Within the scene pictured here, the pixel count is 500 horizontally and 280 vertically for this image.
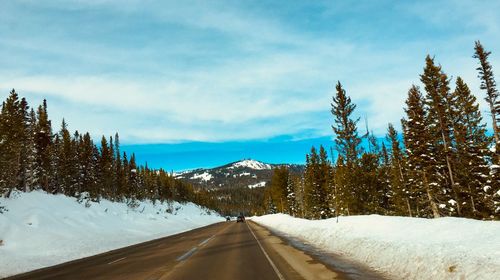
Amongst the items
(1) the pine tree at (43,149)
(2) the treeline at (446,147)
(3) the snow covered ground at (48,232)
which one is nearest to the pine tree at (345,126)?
(2) the treeline at (446,147)

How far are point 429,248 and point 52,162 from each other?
64.3m

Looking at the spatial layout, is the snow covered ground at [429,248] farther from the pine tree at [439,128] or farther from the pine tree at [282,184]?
the pine tree at [282,184]

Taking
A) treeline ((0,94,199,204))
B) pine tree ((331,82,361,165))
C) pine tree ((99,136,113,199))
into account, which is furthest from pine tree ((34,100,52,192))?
pine tree ((331,82,361,165))

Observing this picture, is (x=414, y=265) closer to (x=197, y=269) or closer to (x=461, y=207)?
(x=197, y=269)

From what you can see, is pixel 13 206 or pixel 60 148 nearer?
pixel 13 206

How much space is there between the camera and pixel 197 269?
1280 centimetres

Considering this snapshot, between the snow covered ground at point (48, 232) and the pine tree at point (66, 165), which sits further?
the pine tree at point (66, 165)

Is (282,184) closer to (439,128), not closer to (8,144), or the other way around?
(439,128)

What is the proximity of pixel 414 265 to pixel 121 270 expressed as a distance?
10.1 m

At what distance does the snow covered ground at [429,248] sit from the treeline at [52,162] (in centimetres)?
3123

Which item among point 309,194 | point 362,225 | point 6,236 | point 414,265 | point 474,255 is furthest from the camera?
point 309,194

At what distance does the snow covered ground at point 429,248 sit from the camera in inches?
298

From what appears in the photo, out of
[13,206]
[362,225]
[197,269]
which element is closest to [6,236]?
[13,206]

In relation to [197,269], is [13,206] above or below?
above
